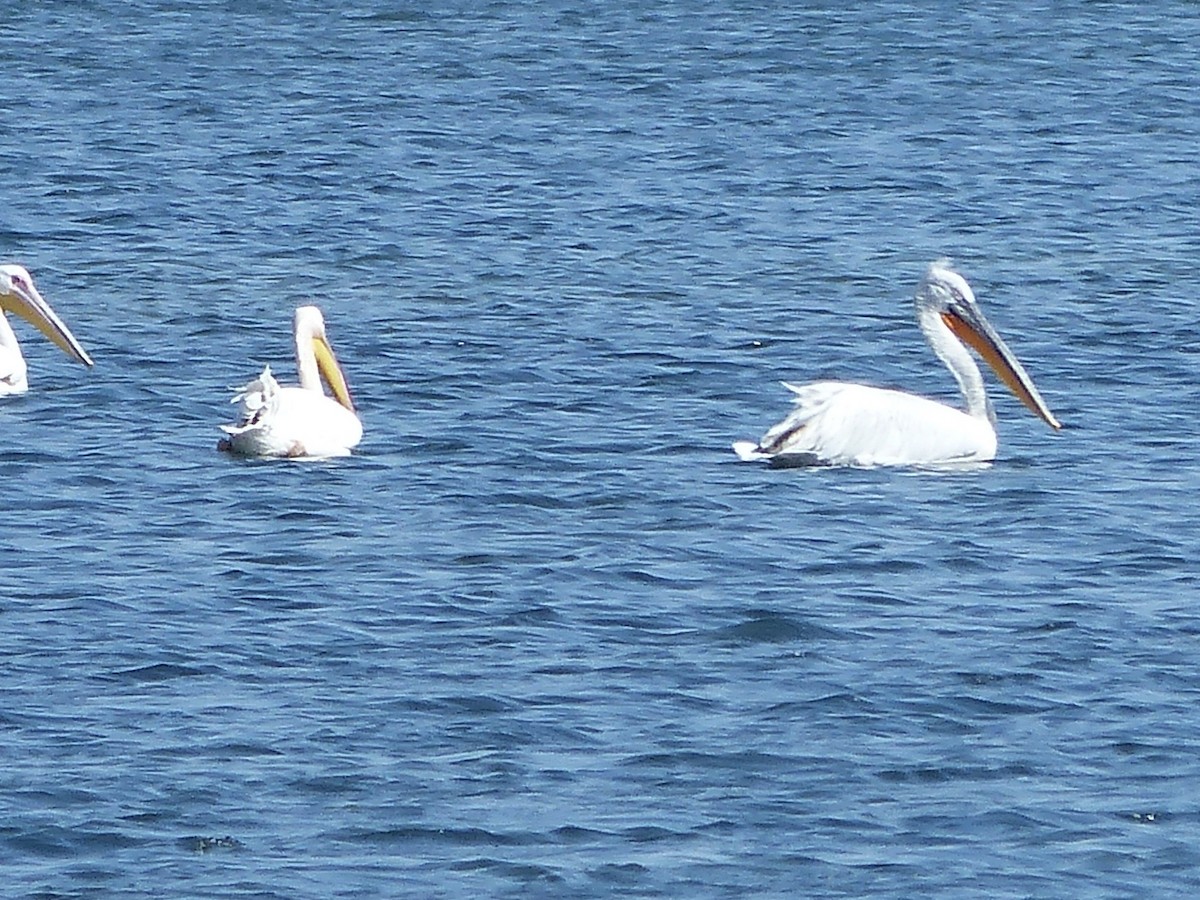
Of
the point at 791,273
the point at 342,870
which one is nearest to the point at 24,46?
the point at 791,273

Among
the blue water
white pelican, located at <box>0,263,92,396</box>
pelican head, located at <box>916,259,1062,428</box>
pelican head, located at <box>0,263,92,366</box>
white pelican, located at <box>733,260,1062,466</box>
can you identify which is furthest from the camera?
pelican head, located at <box>0,263,92,366</box>

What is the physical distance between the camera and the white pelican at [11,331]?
13.3 meters

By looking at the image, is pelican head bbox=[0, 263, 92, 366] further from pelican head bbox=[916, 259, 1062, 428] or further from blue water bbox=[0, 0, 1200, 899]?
pelican head bbox=[916, 259, 1062, 428]

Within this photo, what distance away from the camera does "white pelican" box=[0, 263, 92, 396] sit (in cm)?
1327

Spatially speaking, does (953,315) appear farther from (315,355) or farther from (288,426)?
(288,426)

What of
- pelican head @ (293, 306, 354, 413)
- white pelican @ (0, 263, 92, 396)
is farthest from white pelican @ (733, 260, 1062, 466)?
white pelican @ (0, 263, 92, 396)

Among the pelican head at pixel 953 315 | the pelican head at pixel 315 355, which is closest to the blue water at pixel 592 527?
the pelican head at pixel 315 355

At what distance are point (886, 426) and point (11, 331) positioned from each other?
4294 mm

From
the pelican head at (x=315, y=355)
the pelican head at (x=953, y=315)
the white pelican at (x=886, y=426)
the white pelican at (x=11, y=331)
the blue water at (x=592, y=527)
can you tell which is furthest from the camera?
the white pelican at (x=11, y=331)

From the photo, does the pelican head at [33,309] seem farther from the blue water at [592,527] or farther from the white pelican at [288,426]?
the white pelican at [288,426]

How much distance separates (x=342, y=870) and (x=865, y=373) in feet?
23.2

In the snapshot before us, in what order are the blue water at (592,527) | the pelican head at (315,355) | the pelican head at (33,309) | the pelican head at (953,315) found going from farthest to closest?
the pelican head at (33,309) → the pelican head at (953,315) → the pelican head at (315,355) → the blue water at (592,527)

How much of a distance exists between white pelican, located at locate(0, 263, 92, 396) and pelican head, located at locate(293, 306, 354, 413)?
1.36 m

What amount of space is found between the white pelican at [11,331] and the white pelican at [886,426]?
357 centimetres
